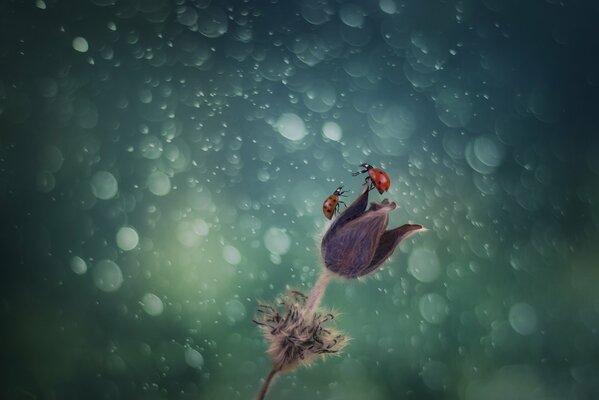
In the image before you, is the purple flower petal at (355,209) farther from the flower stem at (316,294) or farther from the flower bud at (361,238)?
the flower stem at (316,294)

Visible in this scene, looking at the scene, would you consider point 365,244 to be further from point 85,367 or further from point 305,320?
point 85,367

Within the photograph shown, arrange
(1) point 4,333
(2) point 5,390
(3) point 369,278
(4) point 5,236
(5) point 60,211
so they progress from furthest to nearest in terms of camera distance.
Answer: (5) point 60,211, (4) point 5,236, (1) point 4,333, (2) point 5,390, (3) point 369,278

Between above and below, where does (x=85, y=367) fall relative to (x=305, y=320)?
below

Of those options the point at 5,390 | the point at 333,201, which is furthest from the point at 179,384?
the point at 333,201

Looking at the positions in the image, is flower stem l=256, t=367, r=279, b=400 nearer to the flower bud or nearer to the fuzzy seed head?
the fuzzy seed head

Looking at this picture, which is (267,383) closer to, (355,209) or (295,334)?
(295,334)

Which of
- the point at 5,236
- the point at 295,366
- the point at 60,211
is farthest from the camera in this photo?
the point at 60,211
